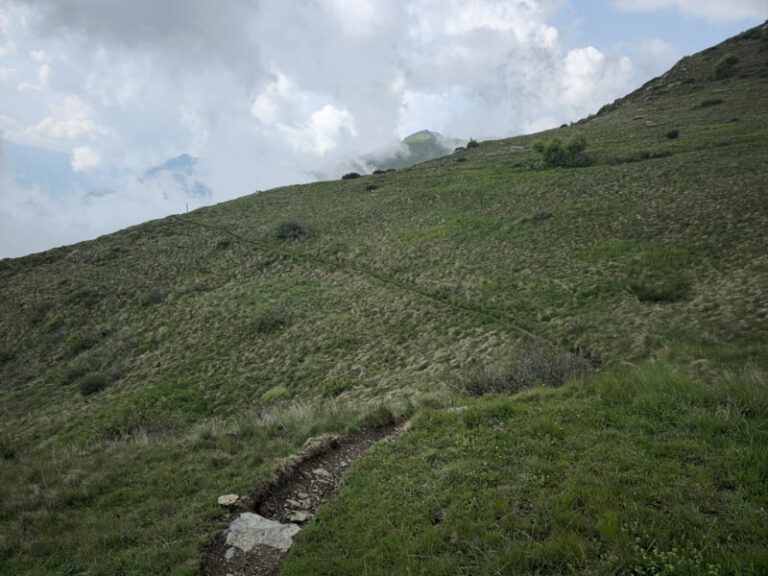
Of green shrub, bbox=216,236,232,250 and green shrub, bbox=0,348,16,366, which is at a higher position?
green shrub, bbox=216,236,232,250

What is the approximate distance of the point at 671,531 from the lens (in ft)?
16.6

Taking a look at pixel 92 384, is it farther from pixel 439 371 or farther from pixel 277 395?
pixel 439 371

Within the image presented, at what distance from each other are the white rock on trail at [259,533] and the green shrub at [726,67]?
92.7 metres

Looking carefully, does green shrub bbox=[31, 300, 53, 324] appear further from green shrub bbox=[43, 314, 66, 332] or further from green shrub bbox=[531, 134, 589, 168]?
green shrub bbox=[531, 134, 589, 168]

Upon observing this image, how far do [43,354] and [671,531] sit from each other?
3902cm

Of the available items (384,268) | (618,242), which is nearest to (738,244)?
(618,242)

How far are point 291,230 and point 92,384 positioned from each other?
25.7 metres

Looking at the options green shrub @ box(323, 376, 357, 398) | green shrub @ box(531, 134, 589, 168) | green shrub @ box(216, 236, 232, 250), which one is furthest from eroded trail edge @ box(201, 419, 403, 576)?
green shrub @ box(531, 134, 589, 168)

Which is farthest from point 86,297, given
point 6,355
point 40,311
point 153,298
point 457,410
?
point 457,410

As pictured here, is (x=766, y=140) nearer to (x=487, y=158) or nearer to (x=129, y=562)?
(x=487, y=158)

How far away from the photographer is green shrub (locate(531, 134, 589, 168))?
147 ft

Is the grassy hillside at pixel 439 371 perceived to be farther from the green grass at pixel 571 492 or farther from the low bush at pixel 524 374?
the low bush at pixel 524 374

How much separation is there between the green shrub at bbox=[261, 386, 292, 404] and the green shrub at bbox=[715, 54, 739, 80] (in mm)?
88494

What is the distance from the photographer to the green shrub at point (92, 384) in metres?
22.6
